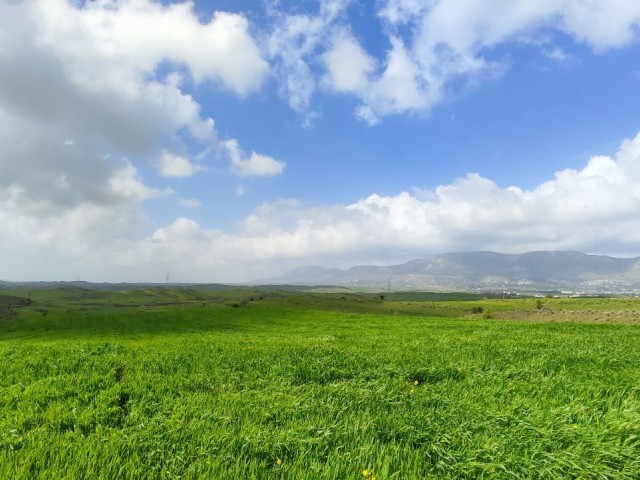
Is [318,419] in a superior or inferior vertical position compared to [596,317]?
superior

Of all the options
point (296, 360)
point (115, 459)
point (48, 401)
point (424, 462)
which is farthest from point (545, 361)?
point (48, 401)

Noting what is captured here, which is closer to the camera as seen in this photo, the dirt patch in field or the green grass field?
the green grass field

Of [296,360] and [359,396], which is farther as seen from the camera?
[296,360]

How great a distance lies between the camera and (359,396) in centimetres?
875

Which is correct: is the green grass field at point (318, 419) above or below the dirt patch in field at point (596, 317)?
above

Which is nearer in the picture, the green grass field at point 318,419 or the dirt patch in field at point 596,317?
the green grass field at point 318,419

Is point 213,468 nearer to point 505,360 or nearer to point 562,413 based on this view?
point 562,413

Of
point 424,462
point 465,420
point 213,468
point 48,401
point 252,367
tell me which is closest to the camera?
point 213,468

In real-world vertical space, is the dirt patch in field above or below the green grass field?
below

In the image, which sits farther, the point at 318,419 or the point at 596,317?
the point at 596,317

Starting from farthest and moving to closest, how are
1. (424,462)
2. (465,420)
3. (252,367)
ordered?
(252,367), (465,420), (424,462)

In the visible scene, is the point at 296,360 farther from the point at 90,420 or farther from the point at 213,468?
the point at 213,468

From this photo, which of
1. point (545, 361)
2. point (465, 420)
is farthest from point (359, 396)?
point (545, 361)

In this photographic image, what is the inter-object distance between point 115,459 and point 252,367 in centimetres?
708
